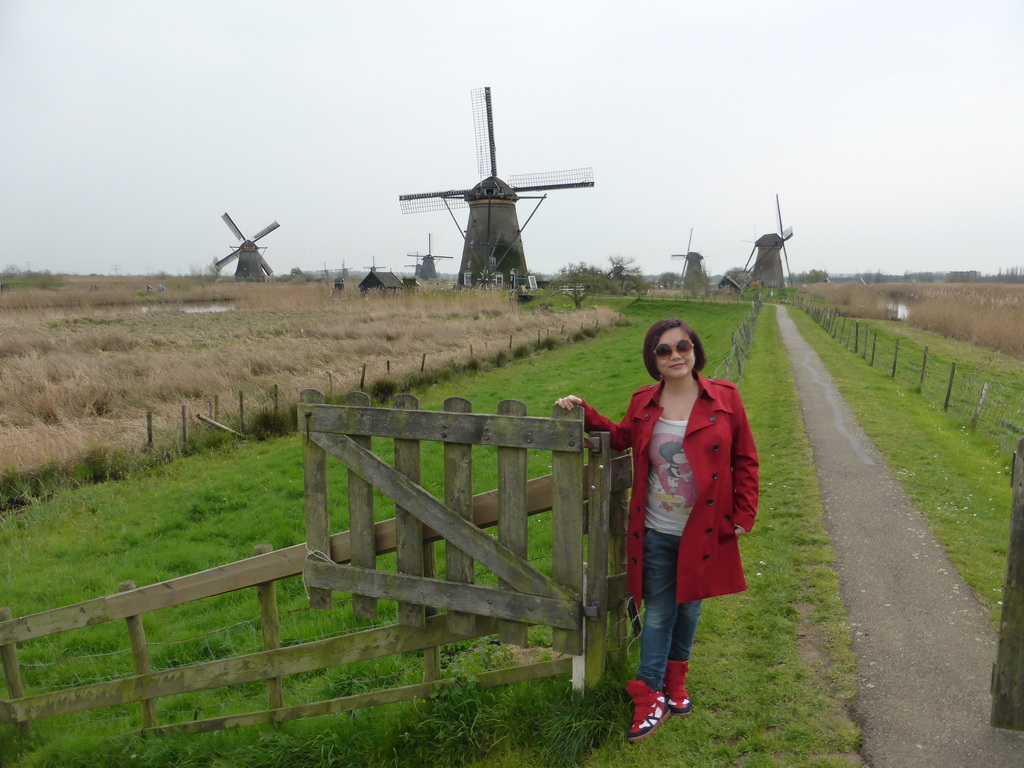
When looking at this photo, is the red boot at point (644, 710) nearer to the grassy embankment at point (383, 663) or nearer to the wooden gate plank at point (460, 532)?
the grassy embankment at point (383, 663)

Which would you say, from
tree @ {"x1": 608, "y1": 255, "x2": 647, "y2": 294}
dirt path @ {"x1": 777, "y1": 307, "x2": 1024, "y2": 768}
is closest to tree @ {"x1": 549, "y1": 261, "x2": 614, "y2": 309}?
tree @ {"x1": 608, "y1": 255, "x2": 647, "y2": 294}

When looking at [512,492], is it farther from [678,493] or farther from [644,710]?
[644,710]

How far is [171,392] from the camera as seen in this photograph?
15781mm

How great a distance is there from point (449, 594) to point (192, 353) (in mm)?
19611

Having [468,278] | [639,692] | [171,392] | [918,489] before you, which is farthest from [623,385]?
[468,278]

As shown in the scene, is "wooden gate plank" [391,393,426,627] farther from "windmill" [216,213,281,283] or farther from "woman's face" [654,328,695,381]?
"windmill" [216,213,281,283]

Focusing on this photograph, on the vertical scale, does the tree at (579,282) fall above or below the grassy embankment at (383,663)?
above

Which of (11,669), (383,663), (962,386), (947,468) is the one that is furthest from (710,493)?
(962,386)

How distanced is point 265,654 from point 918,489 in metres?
7.13

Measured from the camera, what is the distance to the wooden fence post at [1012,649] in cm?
300

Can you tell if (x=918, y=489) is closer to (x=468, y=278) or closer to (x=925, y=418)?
(x=925, y=418)

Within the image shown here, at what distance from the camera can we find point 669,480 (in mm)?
3322

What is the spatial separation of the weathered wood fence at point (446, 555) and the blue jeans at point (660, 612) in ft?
0.70

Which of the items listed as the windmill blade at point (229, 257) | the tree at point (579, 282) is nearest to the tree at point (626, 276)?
the tree at point (579, 282)
